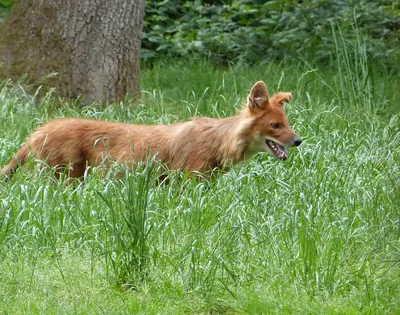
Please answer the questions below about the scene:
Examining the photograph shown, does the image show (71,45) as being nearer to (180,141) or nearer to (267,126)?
(180,141)

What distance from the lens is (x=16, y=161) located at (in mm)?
8109

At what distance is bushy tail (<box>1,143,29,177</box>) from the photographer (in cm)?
823

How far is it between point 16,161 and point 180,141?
147 cm

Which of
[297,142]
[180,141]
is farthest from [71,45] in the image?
[297,142]

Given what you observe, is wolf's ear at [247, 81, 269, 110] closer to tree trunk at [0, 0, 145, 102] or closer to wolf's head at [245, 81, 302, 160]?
wolf's head at [245, 81, 302, 160]

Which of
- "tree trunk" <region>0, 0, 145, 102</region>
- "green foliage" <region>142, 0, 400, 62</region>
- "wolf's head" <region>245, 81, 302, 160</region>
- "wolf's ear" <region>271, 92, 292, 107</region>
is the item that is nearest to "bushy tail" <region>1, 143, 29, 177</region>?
"wolf's head" <region>245, 81, 302, 160</region>

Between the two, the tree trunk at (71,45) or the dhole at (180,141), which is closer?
the dhole at (180,141)

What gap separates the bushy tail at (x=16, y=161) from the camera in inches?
324

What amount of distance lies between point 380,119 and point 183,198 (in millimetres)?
3537

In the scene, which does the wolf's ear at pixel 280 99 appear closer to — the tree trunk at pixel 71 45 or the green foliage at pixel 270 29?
the tree trunk at pixel 71 45

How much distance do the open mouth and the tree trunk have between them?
8.26 ft

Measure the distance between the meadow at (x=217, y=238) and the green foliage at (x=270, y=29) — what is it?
5.01 meters

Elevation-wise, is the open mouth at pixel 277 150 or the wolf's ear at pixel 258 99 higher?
the wolf's ear at pixel 258 99

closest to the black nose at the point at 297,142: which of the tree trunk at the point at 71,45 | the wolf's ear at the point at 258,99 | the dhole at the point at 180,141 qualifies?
the dhole at the point at 180,141
